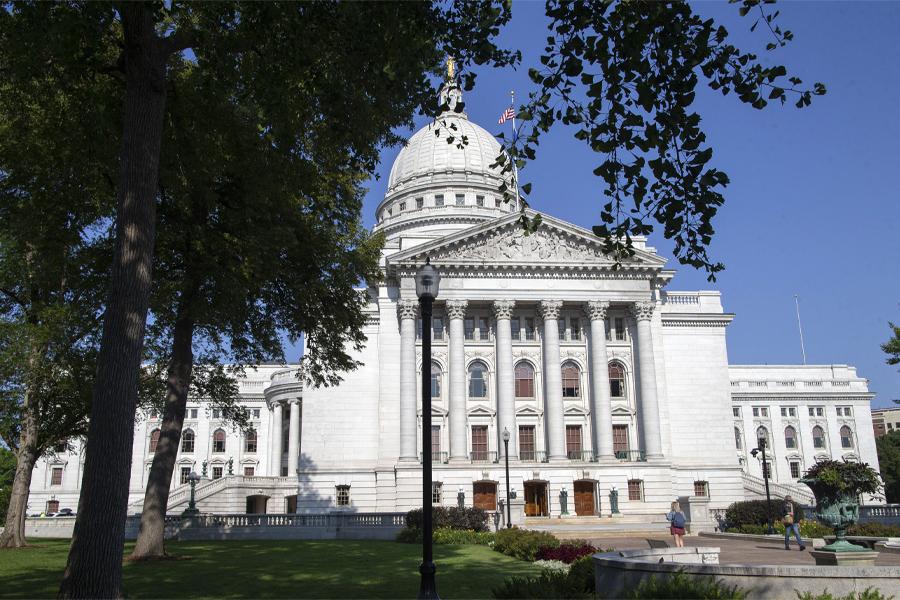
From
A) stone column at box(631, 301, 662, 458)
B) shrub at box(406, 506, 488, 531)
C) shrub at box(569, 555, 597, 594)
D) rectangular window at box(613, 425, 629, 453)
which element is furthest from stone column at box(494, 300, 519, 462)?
shrub at box(569, 555, 597, 594)

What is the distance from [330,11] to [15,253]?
2159cm

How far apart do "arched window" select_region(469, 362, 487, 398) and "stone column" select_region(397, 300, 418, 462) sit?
464 centimetres

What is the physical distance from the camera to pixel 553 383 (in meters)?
55.8

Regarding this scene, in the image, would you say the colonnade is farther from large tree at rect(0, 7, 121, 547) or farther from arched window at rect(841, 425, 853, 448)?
arched window at rect(841, 425, 853, 448)

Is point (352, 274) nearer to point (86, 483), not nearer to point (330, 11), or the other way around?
point (330, 11)

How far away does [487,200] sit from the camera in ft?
278

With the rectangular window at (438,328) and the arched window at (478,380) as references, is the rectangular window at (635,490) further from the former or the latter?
the rectangular window at (438,328)

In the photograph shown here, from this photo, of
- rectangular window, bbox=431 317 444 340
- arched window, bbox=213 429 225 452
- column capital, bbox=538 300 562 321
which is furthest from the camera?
arched window, bbox=213 429 225 452

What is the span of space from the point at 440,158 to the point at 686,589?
256 ft

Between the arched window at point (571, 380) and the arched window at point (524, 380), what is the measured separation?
2.49m

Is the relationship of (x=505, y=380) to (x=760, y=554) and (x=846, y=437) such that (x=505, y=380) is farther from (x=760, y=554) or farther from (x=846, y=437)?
(x=846, y=437)

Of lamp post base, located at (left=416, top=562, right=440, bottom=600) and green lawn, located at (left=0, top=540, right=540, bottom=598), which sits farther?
green lawn, located at (left=0, top=540, right=540, bottom=598)

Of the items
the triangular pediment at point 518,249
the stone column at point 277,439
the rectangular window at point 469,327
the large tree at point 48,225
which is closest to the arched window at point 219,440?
the stone column at point 277,439

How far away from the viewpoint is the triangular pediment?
5666cm
